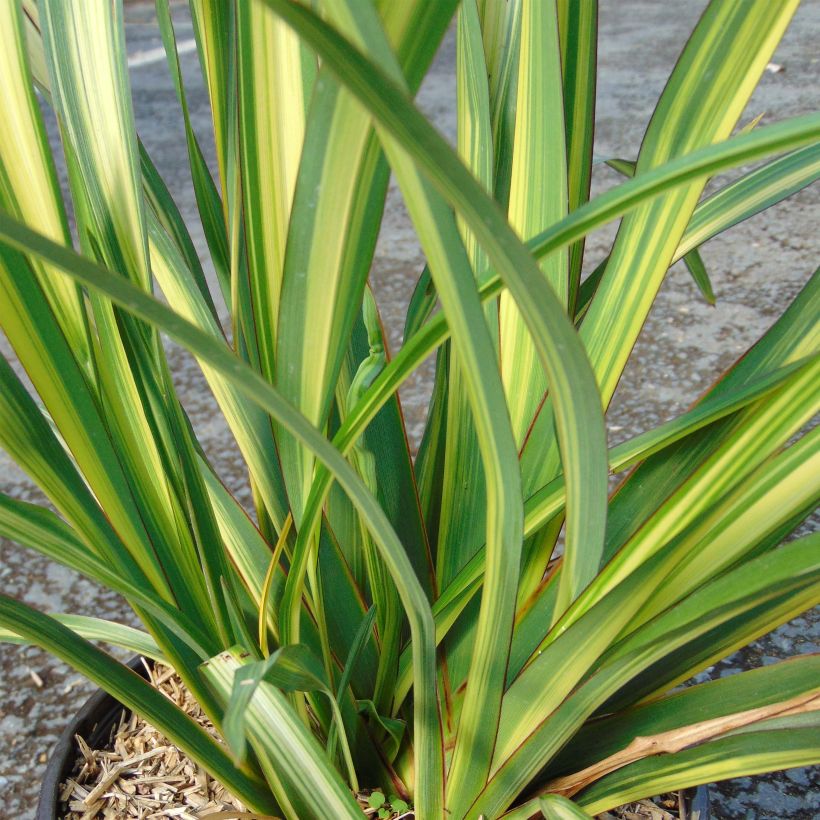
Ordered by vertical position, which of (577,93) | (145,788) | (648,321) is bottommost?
(145,788)

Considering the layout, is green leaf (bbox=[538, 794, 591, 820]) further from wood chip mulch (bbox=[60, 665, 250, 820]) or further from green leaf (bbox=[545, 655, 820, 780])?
wood chip mulch (bbox=[60, 665, 250, 820])

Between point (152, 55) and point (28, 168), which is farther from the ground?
point (152, 55)

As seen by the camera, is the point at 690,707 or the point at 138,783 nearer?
the point at 690,707

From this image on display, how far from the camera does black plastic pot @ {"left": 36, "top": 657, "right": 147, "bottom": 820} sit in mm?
503

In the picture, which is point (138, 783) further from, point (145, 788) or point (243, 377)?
point (243, 377)

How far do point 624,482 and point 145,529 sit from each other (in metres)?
0.25

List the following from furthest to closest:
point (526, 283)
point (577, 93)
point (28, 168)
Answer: point (577, 93), point (28, 168), point (526, 283)

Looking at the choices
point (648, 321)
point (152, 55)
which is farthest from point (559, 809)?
point (152, 55)

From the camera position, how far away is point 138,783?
0.55 meters

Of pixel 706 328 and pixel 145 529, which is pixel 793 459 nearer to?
pixel 145 529

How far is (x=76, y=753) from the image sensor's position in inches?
21.6

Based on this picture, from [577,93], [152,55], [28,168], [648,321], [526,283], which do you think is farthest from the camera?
[152,55]

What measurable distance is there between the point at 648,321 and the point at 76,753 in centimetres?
A: 111

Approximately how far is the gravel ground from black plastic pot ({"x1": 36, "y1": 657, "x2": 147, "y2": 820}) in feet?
0.89
